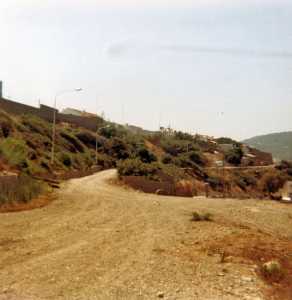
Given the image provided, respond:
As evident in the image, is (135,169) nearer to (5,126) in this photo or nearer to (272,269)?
(5,126)

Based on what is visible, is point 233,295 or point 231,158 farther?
point 231,158

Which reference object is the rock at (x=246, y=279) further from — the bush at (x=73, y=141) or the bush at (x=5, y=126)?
the bush at (x=73, y=141)

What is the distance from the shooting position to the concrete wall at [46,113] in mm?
72625

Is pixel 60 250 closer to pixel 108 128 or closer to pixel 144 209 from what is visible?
pixel 144 209

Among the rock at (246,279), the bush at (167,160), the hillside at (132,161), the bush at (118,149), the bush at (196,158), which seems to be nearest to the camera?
the rock at (246,279)

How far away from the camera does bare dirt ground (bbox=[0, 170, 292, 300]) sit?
9.83 metres

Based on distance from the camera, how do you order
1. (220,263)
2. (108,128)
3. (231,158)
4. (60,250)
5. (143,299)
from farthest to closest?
(231,158)
(108,128)
(60,250)
(220,263)
(143,299)

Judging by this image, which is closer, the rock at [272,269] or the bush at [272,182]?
the rock at [272,269]

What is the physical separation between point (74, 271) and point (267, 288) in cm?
409

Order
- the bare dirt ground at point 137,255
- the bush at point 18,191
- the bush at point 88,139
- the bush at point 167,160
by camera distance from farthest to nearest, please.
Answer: the bush at point 167,160 → the bush at point 88,139 → the bush at point 18,191 → the bare dirt ground at point 137,255

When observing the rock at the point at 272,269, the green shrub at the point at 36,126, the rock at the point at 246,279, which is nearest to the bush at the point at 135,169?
the green shrub at the point at 36,126

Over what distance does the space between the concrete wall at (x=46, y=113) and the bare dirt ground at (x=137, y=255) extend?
55.1 m

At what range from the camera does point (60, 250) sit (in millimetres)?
13008

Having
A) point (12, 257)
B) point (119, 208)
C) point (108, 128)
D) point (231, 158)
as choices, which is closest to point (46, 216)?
point (119, 208)
